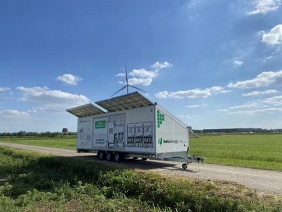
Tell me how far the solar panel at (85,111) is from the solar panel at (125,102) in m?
1.45

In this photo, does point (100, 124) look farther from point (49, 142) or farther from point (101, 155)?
point (49, 142)

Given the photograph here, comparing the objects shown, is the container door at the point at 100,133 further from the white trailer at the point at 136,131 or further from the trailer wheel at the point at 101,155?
the trailer wheel at the point at 101,155

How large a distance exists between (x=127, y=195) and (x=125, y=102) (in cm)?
863

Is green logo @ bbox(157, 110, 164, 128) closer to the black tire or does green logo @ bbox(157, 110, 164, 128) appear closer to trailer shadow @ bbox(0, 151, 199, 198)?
trailer shadow @ bbox(0, 151, 199, 198)

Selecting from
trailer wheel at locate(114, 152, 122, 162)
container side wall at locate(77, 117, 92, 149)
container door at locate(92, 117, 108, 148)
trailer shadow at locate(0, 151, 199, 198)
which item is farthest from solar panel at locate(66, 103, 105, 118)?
trailer shadow at locate(0, 151, 199, 198)

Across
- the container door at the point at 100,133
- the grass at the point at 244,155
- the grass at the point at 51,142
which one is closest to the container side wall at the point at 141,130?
the container door at the point at 100,133

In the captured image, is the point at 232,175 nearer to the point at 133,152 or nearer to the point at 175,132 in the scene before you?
the point at 175,132

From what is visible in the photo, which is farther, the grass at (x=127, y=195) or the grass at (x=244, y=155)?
the grass at (x=244, y=155)

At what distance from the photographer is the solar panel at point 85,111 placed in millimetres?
23422

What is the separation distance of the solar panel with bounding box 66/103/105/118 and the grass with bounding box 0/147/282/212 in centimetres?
739

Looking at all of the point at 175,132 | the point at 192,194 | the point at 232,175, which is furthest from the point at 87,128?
the point at 192,194

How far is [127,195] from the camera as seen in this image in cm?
1202

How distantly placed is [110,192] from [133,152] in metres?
6.51

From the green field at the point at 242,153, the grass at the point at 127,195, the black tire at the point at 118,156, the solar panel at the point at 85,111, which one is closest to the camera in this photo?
the grass at the point at 127,195
